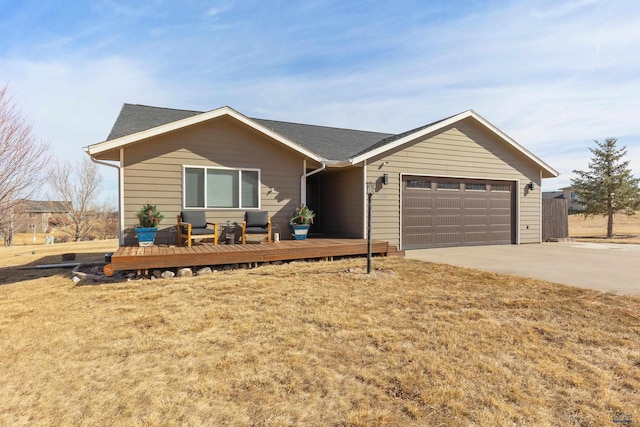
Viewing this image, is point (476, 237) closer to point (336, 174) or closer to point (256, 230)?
point (336, 174)

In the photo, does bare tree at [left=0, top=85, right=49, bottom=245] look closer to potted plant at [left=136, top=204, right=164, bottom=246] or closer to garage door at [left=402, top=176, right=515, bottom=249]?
potted plant at [left=136, top=204, right=164, bottom=246]

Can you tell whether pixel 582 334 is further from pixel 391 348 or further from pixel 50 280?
pixel 50 280

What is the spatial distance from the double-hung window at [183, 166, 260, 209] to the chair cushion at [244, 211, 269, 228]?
31 cm

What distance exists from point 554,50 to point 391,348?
9898 millimetres

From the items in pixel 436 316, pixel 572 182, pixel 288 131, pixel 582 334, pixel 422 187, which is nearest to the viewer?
pixel 582 334

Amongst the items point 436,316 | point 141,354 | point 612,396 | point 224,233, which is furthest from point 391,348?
point 224,233

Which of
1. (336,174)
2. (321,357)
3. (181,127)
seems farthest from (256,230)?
(321,357)

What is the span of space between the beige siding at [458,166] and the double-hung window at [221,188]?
327 centimetres

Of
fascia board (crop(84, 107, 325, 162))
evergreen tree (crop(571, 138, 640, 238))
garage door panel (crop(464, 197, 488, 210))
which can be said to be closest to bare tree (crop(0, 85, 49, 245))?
fascia board (crop(84, 107, 325, 162))

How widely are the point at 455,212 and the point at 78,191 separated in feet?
77.5

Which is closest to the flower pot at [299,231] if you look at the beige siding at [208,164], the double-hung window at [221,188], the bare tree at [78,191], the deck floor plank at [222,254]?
the beige siding at [208,164]

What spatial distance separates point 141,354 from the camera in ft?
9.83

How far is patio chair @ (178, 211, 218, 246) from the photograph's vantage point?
24.2 feet

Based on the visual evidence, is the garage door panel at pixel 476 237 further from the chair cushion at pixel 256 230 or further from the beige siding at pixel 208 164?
the chair cushion at pixel 256 230
